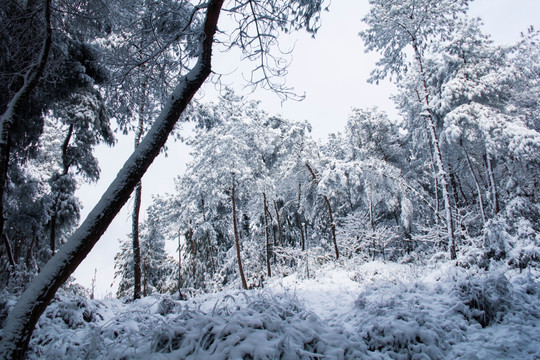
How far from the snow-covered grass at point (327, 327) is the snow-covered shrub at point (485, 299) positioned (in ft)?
0.05

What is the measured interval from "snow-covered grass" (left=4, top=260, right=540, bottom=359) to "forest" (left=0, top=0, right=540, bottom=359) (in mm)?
30

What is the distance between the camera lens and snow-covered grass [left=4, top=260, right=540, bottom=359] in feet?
7.88

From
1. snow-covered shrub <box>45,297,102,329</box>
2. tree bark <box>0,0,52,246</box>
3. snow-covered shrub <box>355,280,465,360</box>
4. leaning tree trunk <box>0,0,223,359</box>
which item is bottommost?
snow-covered shrub <box>355,280,465,360</box>

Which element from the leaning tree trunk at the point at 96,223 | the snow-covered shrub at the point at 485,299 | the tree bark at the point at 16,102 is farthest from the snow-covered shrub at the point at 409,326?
the tree bark at the point at 16,102

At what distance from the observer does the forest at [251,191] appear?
3.17m

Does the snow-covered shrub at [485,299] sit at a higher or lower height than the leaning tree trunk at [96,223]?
lower

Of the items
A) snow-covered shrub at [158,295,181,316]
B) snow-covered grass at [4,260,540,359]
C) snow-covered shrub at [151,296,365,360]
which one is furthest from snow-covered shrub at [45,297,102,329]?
snow-covered shrub at [151,296,365,360]

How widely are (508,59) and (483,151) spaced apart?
17.3 ft

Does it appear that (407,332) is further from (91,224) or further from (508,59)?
(508,59)

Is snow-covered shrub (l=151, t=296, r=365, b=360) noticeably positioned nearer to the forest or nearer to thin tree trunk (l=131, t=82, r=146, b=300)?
the forest

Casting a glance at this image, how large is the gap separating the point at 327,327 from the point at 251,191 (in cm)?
1227

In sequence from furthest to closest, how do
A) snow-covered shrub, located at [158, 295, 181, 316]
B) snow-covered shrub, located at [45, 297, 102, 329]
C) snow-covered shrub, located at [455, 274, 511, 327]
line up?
snow-covered shrub, located at [158, 295, 181, 316] → snow-covered shrub, located at [45, 297, 102, 329] → snow-covered shrub, located at [455, 274, 511, 327]

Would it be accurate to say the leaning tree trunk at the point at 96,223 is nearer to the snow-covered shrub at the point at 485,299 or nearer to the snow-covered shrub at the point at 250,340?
the snow-covered shrub at the point at 250,340

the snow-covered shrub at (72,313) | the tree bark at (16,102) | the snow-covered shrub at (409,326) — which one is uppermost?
the tree bark at (16,102)
